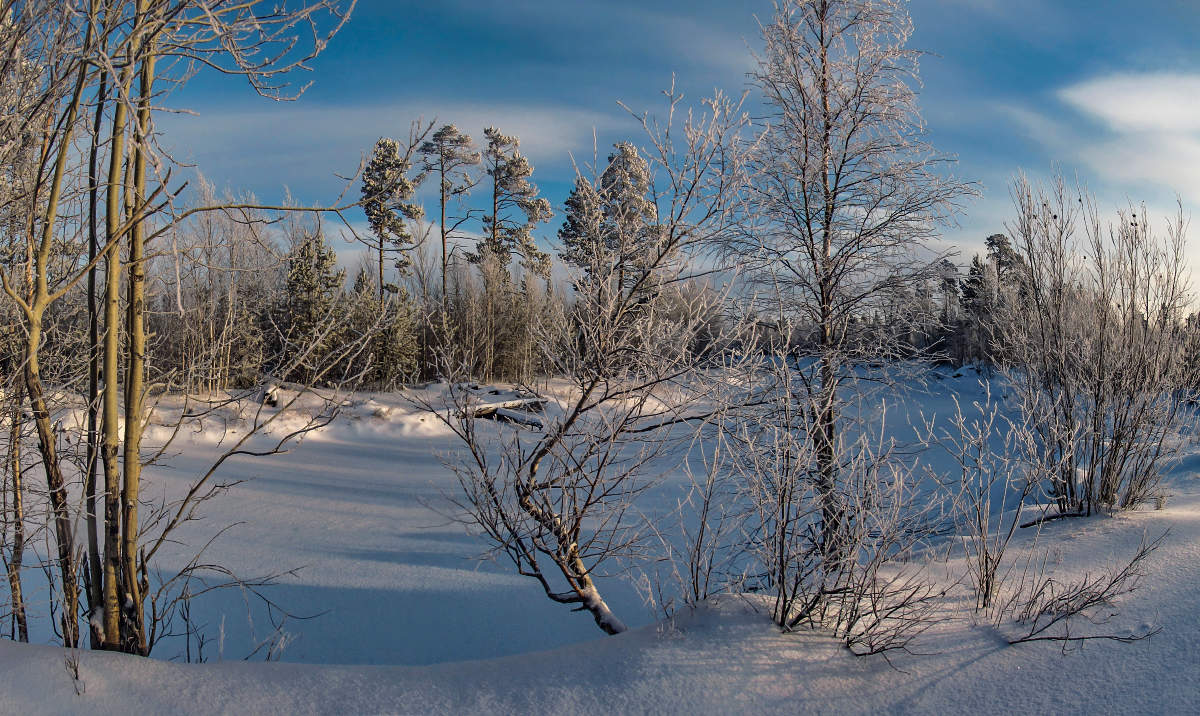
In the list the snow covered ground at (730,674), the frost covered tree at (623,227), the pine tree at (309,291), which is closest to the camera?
the snow covered ground at (730,674)

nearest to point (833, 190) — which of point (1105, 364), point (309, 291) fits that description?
point (1105, 364)

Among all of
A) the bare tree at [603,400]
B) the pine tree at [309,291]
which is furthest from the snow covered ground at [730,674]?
the pine tree at [309,291]

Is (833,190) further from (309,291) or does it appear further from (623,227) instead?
(309,291)

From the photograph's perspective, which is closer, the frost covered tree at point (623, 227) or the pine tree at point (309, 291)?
the frost covered tree at point (623, 227)

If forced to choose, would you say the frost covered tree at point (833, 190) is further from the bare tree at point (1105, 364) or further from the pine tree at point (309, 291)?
the pine tree at point (309, 291)

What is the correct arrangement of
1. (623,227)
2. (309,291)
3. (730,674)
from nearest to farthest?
(730,674) < (623,227) < (309,291)

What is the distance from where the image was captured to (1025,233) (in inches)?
246

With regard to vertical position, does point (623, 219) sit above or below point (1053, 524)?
above

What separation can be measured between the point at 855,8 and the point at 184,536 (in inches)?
362

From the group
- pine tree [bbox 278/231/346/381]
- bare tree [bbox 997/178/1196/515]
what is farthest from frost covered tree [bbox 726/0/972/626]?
pine tree [bbox 278/231/346/381]

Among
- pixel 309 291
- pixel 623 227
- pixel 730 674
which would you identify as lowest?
pixel 730 674

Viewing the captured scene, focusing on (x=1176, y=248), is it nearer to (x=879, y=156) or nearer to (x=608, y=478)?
(x=879, y=156)

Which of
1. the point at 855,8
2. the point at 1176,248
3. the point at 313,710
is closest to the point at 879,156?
the point at 855,8

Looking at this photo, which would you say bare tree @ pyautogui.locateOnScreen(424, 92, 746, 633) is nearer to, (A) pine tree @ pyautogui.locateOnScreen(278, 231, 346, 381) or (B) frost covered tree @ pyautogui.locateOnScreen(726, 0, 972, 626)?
(B) frost covered tree @ pyautogui.locateOnScreen(726, 0, 972, 626)
